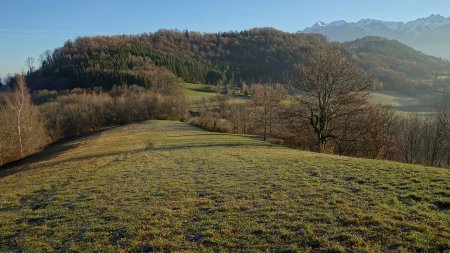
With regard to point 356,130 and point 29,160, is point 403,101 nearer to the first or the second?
point 356,130

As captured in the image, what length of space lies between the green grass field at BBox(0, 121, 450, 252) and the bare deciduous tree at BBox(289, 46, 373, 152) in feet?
62.0

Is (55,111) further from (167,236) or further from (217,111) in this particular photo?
(167,236)

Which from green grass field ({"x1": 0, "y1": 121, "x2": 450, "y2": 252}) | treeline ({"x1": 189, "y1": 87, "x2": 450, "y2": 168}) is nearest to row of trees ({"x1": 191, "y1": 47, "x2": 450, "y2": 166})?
treeline ({"x1": 189, "y1": 87, "x2": 450, "y2": 168})

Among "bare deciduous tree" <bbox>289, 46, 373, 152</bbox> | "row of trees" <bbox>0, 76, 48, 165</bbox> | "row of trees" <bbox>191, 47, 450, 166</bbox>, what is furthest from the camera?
"row of trees" <bbox>0, 76, 48, 165</bbox>

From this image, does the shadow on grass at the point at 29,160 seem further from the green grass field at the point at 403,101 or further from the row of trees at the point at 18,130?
the green grass field at the point at 403,101

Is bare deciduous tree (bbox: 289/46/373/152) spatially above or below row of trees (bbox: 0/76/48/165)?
above

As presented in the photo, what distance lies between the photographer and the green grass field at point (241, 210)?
11.0m

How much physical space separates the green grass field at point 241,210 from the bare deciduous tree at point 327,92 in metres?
18.9

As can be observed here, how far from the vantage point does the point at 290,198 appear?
50.5 feet

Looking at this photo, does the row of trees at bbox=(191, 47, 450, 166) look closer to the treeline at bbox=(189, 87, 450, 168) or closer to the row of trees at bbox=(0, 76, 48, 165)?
the treeline at bbox=(189, 87, 450, 168)

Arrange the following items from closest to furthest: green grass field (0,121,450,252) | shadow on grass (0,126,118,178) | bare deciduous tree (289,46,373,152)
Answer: green grass field (0,121,450,252), shadow on grass (0,126,118,178), bare deciduous tree (289,46,373,152)

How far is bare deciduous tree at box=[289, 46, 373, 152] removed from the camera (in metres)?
40.7

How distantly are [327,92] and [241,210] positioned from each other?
30.4 metres

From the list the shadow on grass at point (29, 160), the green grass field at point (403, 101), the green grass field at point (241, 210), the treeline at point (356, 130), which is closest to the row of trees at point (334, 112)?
the treeline at point (356, 130)
